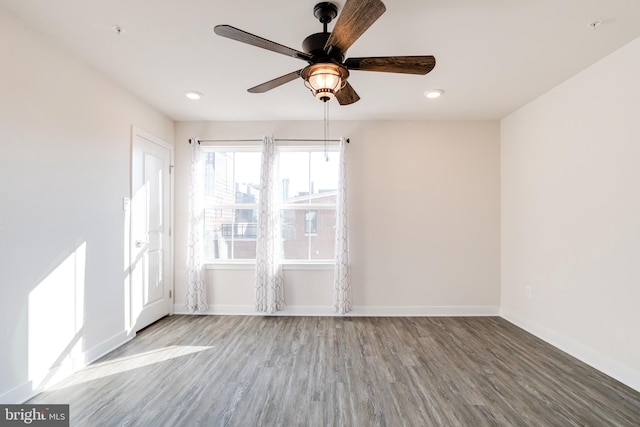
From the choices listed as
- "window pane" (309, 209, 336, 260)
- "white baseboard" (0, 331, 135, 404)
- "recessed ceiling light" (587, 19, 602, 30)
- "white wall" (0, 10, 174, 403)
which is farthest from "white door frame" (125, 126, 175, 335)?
"recessed ceiling light" (587, 19, 602, 30)

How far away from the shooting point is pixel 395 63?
1773 millimetres

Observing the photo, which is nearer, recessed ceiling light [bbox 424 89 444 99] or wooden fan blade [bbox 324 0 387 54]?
wooden fan blade [bbox 324 0 387 54]

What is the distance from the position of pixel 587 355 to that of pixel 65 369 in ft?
14.3

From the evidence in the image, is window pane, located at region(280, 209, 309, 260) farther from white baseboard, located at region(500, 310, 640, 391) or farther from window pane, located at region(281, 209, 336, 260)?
white baseboard, located at region(500, 310, 640, 391)

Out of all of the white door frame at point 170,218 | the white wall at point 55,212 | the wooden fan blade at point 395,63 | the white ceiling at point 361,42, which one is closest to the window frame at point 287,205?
the white door frame at point 170,218

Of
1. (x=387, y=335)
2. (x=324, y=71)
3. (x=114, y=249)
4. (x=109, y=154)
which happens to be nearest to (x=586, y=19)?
(x=324, y=71)

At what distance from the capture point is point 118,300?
2.96 metres

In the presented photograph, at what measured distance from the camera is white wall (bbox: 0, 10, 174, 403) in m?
1.95

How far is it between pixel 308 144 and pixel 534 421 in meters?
3.44

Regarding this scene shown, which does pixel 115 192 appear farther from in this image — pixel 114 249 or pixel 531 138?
→ pixel 531 138

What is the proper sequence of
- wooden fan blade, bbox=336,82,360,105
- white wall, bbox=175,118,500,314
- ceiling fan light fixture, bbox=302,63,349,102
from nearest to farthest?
ceiling fan light fixture, bbox=302,63,349,102 → wooden fan blade, bbox=336,82,360,105 → white wall, bbox=175,118,500,314

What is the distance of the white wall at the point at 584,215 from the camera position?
2.27 m

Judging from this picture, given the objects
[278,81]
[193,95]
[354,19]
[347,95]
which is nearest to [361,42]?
[347,95]

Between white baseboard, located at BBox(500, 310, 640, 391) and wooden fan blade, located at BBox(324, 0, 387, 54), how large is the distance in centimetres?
306
